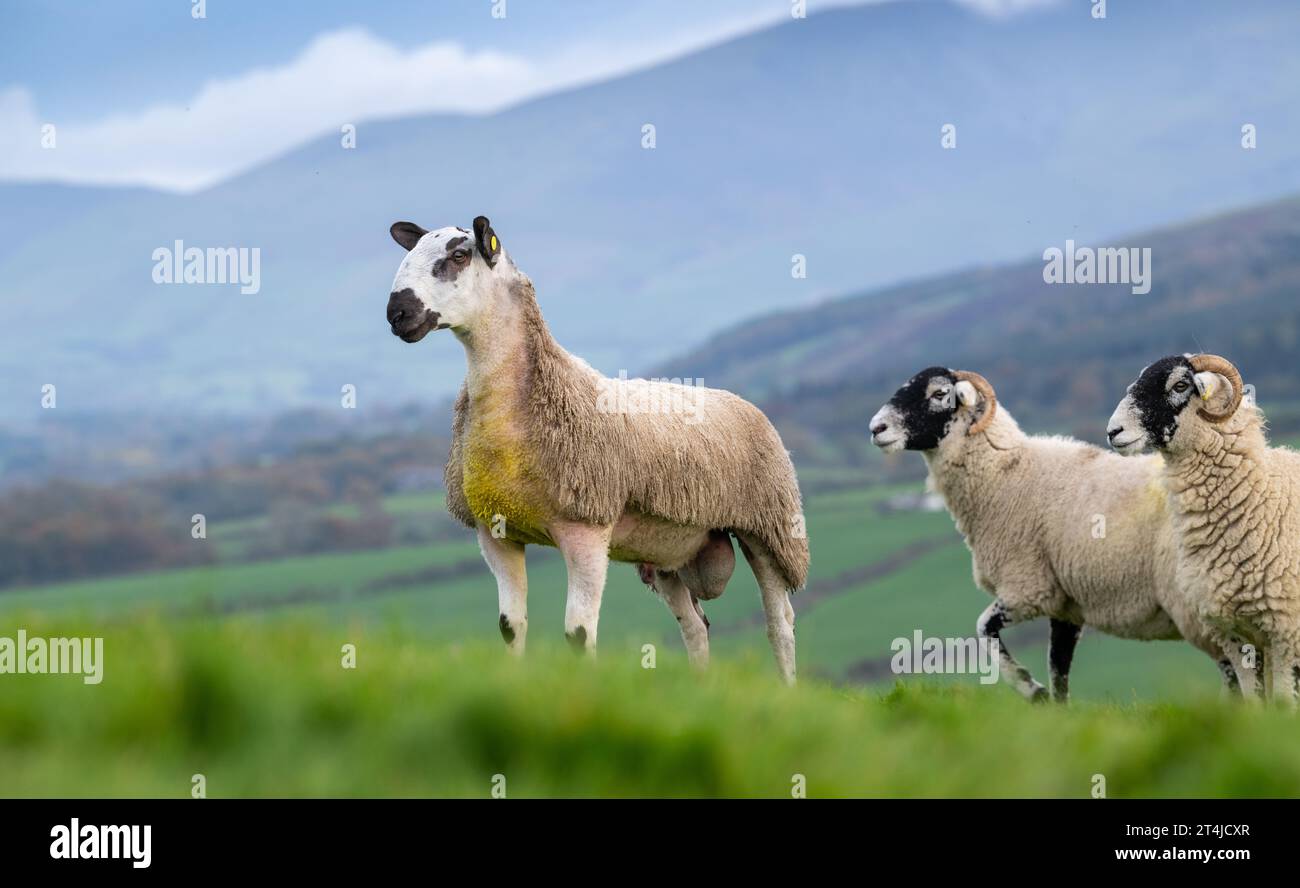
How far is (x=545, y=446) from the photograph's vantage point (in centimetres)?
1045

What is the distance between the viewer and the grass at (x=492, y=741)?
558 centimetres

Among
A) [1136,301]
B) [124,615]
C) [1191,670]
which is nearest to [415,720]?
[124,615]

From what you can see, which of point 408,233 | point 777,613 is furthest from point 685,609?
point 408,233

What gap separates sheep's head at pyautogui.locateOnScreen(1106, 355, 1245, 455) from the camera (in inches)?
465

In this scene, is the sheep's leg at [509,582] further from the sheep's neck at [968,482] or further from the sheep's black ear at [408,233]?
the sheep's neck at [968,482]

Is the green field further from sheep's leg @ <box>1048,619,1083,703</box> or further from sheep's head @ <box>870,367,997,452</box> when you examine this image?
sheep's leg @ <box>1048,619,1083,703</box>

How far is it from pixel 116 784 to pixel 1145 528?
965 cm

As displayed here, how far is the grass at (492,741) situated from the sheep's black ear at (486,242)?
12.8 feet

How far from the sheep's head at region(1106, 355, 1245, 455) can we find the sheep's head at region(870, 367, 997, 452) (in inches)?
105

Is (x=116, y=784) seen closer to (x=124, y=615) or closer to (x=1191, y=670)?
(x=124, y=615)

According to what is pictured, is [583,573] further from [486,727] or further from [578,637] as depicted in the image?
[486,727]

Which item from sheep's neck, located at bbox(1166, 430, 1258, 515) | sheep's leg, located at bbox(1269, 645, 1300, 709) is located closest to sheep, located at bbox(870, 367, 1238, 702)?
sheep's neck, located at bbox(1166, 430, 1258, 515)
